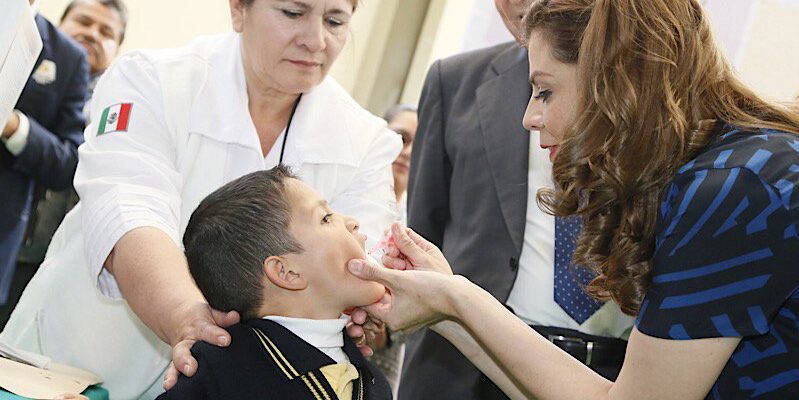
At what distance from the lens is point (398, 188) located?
3451 millimetres

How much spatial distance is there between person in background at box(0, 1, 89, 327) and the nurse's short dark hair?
1363 millimetres

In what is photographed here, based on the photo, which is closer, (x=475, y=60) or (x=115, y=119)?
(x=115, y=119)

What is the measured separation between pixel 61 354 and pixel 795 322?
3.99 feet

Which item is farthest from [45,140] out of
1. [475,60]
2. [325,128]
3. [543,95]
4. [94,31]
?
[543,95]

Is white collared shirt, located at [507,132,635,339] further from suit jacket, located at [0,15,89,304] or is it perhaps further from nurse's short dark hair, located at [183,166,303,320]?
suit jacket, located at [0,15,89,304]

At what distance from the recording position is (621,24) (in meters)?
1.30

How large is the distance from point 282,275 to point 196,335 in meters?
0.17

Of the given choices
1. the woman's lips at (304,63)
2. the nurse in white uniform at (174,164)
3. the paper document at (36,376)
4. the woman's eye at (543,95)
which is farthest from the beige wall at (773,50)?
the paper document at (36,376)

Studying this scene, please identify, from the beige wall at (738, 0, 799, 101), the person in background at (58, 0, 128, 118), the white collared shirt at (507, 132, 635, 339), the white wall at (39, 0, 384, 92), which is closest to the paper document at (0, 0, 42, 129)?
the white collared shirt at (507, 132, 635, 339)

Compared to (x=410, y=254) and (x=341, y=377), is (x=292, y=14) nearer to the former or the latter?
(x=410, y=254)

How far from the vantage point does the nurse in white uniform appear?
1.57m

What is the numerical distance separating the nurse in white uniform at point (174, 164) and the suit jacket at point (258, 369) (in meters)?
0.05

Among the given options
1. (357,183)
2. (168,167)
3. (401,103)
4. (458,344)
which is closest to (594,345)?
(458,344)

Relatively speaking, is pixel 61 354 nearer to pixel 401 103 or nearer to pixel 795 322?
pixel 795 322
